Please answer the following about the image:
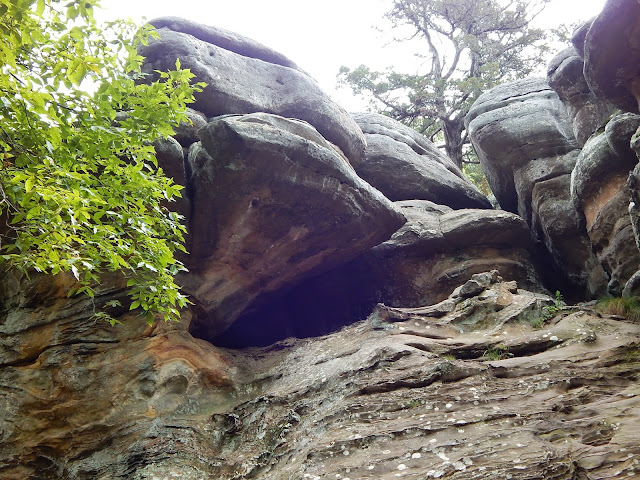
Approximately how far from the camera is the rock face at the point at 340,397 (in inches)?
286

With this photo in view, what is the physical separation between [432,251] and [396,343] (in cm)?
642

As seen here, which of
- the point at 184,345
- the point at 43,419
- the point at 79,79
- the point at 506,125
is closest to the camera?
the point at 79,79

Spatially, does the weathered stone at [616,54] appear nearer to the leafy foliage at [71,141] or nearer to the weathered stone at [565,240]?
the weathered stone at [565,240]

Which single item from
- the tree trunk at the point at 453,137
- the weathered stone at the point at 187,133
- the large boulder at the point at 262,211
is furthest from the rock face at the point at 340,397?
the tree trunk at the point at 453,137

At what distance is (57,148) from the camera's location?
7691 millimetres

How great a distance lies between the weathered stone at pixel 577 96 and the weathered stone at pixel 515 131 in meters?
0.82

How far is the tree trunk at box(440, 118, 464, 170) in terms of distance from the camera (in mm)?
27078

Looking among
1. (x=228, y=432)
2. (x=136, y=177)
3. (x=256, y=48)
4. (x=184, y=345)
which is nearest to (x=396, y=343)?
(x=228, y=432)

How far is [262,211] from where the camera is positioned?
13156mm

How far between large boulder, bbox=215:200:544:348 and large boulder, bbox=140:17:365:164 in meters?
4.07

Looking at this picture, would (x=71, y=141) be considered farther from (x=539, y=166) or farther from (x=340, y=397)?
(x=539, y=166)

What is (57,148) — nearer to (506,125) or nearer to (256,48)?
(256,48)

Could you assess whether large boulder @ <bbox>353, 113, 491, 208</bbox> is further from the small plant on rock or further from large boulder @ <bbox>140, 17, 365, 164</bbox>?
the small plant on rock

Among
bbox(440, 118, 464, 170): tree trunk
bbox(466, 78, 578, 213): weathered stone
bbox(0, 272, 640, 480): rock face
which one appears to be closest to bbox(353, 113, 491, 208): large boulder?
bbox(466, 78, 578, 213): weathered stone
